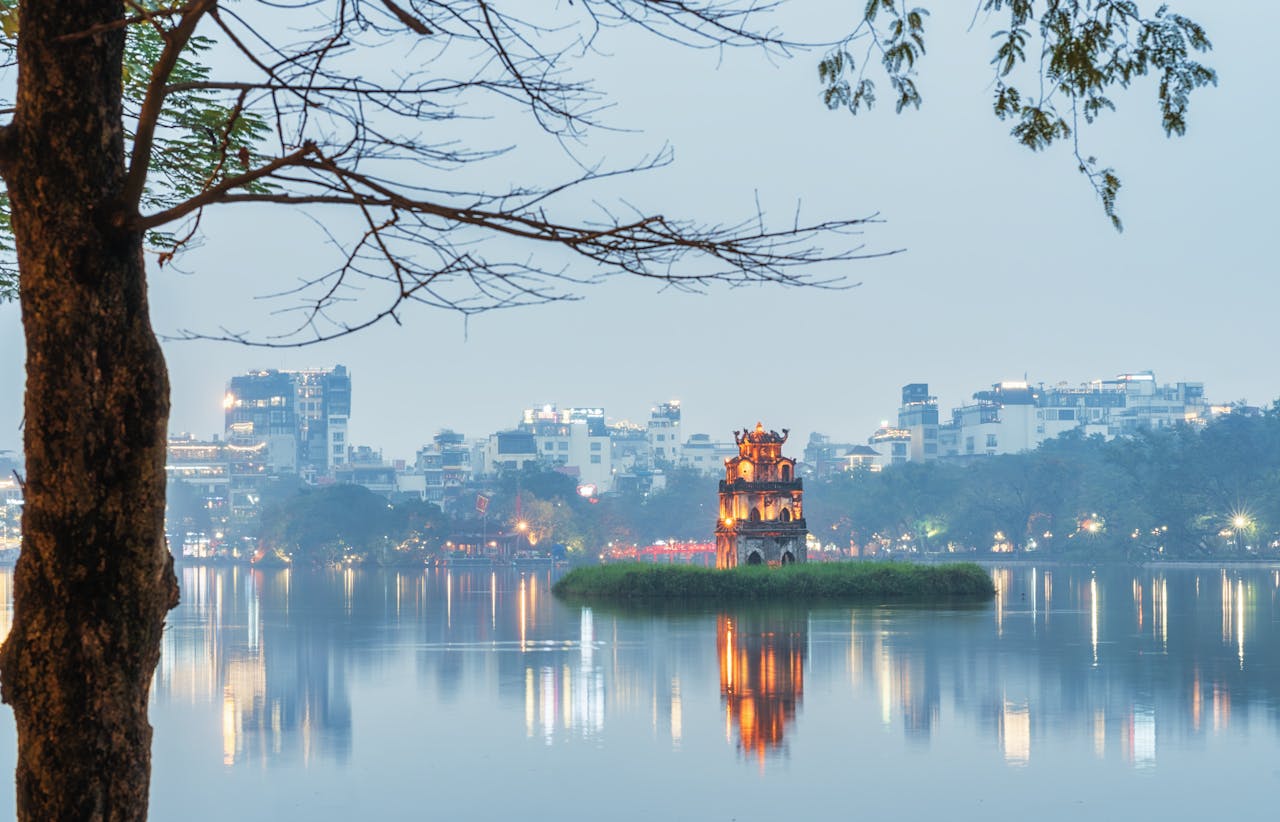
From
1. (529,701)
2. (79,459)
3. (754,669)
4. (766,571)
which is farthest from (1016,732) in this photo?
(766,571)

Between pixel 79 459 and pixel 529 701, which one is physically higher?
pixel 79 459

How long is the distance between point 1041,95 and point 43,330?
19.5 ft

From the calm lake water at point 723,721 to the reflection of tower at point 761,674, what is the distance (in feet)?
0.36

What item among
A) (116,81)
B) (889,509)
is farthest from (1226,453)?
(116,81)

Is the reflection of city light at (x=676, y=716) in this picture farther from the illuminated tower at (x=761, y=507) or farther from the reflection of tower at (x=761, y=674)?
the illuminated tower at (x=761, y=507)

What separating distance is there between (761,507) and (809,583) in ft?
17.1

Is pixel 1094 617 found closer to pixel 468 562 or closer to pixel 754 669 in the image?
pixel 754 669

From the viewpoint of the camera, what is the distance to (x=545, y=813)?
18.0 m

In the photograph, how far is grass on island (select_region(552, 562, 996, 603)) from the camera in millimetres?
57469

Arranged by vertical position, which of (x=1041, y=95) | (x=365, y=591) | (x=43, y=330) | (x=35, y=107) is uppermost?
(x=1041, y=95)

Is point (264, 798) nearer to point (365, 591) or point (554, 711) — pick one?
point (554, 711)

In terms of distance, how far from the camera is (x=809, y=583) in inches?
2288

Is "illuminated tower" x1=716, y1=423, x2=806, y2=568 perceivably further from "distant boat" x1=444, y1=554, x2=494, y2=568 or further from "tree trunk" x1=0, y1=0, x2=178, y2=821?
"distant boat" x1=444, y1=554, x2=494, y2=568

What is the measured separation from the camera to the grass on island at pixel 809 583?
57469 millimetres
